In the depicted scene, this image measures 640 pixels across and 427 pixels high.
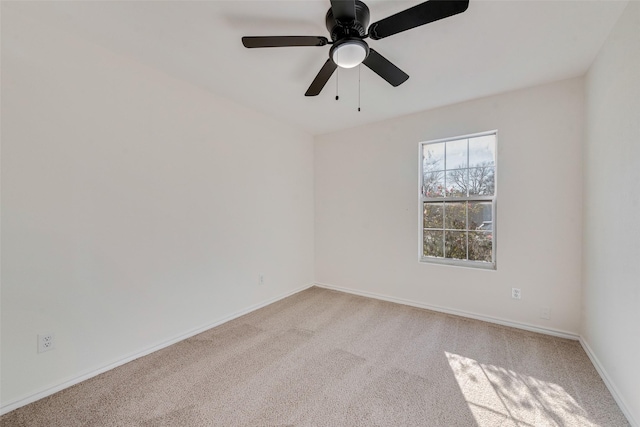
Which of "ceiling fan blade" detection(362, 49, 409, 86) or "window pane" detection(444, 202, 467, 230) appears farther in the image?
"window pane" detection(444, 202, 467, 230)

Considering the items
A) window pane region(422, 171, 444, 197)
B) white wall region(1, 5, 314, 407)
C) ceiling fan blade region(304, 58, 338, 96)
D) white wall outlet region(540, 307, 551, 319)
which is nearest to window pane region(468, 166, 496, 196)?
window pane region(422, 171, 444, 197)

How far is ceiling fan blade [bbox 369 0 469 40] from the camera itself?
124 centimetres

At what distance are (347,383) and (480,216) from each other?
229 centimetres

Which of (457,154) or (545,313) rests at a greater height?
(457,154)

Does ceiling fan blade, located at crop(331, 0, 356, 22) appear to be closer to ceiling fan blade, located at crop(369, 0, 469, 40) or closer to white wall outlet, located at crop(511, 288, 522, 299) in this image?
ceiling fan blade, located at crop(369, 0, 469, 40)

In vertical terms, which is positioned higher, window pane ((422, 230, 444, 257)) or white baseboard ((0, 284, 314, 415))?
window pane ((422, 230, 444, 257))

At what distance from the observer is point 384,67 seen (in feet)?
5.85

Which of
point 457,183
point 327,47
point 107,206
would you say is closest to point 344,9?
point 327,47

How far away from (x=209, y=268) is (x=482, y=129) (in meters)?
3.32

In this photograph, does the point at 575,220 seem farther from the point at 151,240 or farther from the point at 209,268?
the point at 151,240

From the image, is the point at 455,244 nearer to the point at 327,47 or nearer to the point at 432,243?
the point at 432,243

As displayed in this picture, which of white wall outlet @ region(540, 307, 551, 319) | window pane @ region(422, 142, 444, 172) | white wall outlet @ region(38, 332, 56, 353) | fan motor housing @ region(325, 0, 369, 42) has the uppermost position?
fan motor housing @ region(325, 0, 369, 42)

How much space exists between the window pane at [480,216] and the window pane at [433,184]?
390mm

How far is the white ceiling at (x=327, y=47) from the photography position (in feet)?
5.39
